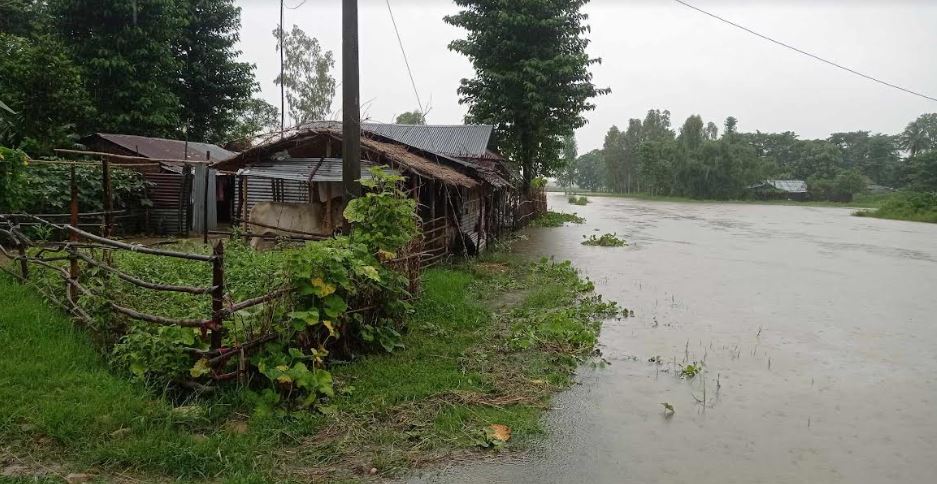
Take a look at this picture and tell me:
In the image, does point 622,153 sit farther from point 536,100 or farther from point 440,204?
point 440,204

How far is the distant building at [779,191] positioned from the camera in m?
58.1

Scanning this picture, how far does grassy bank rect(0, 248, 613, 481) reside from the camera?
385 centimetres

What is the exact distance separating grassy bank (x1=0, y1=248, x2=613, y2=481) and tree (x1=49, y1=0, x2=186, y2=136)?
47.7 feet

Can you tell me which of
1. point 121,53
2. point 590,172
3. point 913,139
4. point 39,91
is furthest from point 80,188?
point 590,172

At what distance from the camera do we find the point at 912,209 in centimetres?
3609

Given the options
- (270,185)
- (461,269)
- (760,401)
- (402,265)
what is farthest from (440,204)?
(760,401)

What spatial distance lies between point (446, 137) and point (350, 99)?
586 inches

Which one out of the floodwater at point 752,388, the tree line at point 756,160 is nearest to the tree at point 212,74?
the floodwater at point 752,388

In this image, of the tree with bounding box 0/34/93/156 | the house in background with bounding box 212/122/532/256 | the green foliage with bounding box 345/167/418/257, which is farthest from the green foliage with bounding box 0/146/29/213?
the tree with bounding box 0/34/93/156

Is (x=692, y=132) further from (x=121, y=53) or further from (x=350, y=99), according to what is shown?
(x=350, y=99)

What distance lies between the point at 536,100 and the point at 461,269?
1433 cm

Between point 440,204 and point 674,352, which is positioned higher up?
point 440,204

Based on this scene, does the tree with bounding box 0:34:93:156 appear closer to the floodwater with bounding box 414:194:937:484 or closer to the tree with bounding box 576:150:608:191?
the floodwater with bounding box 414:194:937:484

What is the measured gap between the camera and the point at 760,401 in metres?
5.84
